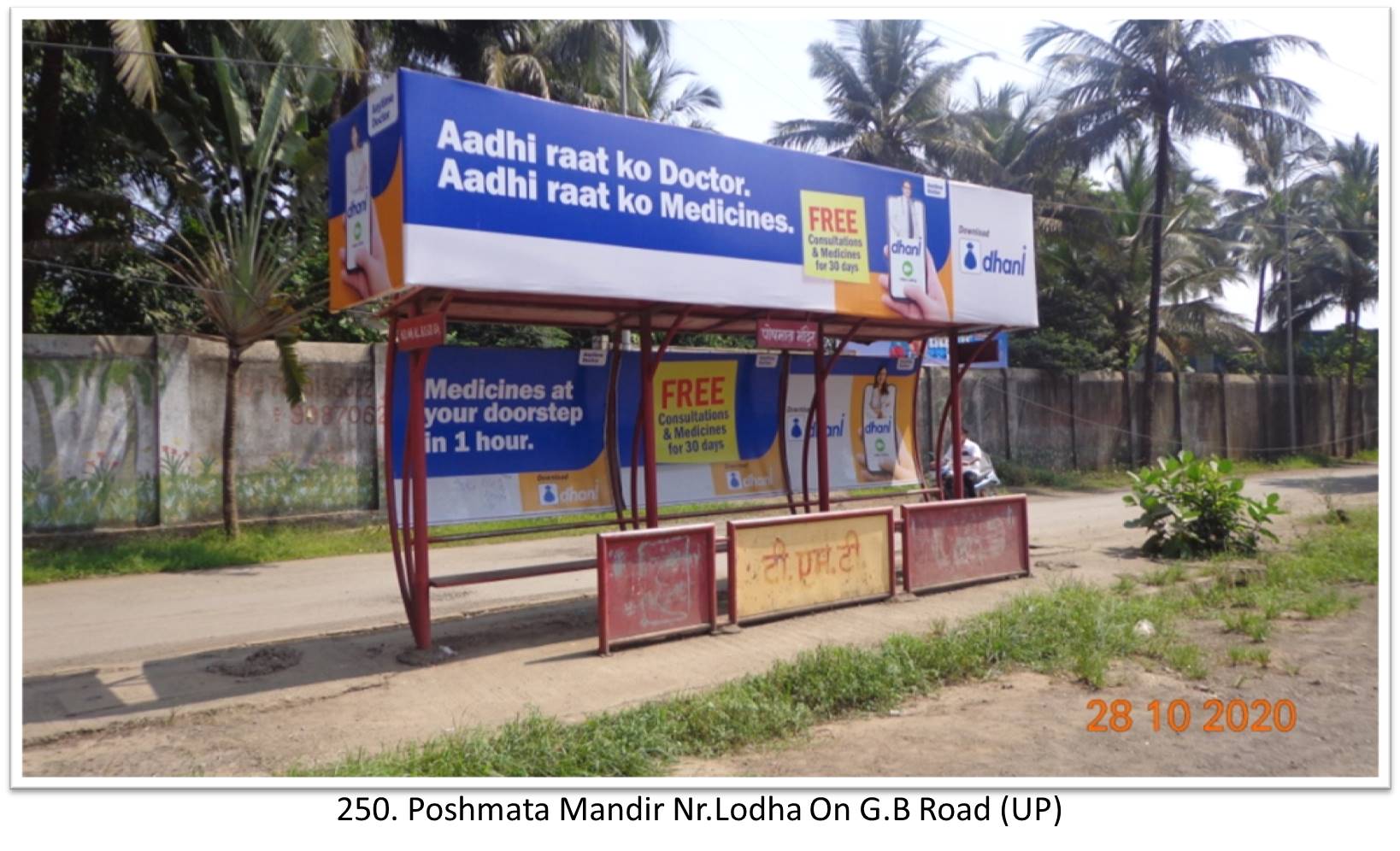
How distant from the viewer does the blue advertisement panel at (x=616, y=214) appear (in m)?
6.74

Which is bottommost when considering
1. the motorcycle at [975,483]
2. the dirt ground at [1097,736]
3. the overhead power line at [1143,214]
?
the dirt ground at [1097,736]

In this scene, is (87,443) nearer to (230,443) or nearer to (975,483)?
(230,443)

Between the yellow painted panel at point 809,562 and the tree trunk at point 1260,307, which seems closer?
the yellow painted panel at point 809,562

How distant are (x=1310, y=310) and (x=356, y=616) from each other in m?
38.2

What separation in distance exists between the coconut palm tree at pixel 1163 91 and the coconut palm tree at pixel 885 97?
271 cm

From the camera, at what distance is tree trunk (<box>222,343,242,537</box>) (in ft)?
44.8

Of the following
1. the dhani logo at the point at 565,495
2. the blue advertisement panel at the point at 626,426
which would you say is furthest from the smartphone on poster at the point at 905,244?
the dhani logo at the point at 565,495

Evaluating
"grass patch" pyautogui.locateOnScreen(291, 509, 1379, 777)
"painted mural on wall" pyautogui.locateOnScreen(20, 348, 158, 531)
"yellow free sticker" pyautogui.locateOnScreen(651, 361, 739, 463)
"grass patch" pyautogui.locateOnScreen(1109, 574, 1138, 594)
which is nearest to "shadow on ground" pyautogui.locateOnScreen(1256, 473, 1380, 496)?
"grass patch" pyautogui.locateOnScreen(1109, 574, 1138, 594)

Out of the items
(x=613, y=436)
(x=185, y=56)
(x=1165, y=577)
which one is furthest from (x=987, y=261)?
(x=185, y=56)

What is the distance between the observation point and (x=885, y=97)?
26938 mm

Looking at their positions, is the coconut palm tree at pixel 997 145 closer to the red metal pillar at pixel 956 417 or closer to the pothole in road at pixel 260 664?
the red metal pillar at pixel 956 417

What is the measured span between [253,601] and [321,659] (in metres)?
3.28

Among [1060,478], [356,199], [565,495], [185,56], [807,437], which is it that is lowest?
[1060,478]

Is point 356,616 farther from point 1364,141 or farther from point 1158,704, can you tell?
point 1364,141
